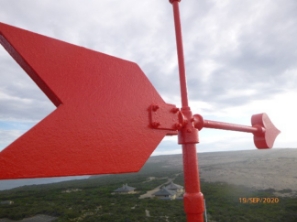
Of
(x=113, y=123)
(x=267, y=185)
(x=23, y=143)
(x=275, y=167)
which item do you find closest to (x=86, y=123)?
(x=113, y=123)

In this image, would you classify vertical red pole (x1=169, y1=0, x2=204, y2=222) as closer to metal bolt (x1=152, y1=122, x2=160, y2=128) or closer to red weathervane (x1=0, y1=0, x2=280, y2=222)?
red weathervane (x1=0, y1=0, x2=280, y2=222)

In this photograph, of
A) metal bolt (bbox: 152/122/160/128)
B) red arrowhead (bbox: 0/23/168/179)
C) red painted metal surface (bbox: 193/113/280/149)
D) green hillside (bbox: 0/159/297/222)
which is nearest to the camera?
red arrowhead (bbox: 0/23/168/179)

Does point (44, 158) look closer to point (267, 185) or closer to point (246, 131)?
point (246, 131)

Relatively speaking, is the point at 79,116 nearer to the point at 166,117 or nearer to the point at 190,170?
the point at 166,117

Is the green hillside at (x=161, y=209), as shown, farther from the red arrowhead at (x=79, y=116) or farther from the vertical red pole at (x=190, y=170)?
the red arrowhead at (x=79, y=116)
